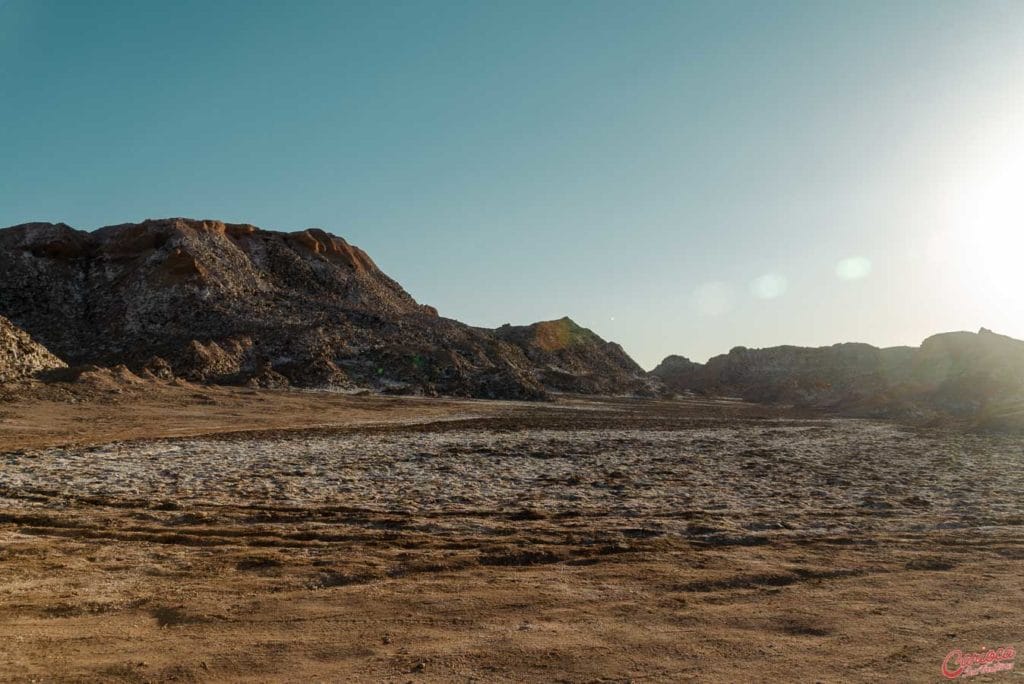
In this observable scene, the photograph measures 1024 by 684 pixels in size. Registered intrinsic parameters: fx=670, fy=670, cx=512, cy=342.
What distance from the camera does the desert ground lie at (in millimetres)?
5051

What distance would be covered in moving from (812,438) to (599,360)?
57.7 meters

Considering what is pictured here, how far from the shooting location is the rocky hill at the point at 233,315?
151 ft

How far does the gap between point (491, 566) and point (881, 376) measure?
249ft

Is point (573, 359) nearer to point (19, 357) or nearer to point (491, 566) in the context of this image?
point (19, 357)

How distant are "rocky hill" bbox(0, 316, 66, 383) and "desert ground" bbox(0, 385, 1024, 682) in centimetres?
1748

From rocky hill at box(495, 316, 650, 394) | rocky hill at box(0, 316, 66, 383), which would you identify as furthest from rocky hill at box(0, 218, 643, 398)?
rocky hill at box(0, 316, 66, 383)

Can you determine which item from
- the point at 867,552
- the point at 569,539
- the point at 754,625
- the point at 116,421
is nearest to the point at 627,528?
the point at 569,539

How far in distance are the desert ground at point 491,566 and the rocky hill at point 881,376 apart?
1026 inches

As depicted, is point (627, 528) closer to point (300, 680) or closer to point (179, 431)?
point (300, 680)

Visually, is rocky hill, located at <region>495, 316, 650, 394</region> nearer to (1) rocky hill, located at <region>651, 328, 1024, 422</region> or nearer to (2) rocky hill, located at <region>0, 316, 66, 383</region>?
(1) rocky hill, located at <region>651, 328, 1024, 422</region>

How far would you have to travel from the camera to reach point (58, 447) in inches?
650

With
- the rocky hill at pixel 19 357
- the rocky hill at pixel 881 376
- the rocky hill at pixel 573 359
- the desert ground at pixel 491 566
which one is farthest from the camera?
the rocky hill at pixel 573 359

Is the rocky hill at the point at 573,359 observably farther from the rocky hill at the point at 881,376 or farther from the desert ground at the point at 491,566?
the desert ground at the point at 491,566

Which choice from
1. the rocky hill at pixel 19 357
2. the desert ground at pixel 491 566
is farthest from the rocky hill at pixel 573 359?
the desert ground at pixel 491 566
